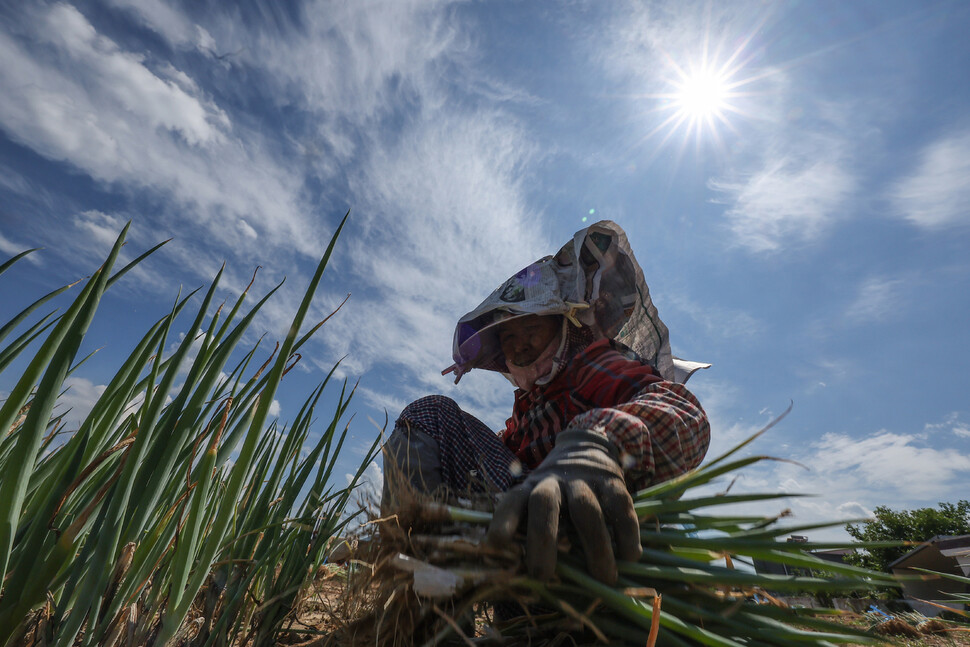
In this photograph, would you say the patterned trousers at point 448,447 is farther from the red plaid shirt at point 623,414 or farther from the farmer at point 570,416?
the red plaid shirt at point 623,414

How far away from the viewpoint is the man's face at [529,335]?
1.95m

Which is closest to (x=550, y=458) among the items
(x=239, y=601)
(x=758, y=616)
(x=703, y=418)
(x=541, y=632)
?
(x=541, y=632)

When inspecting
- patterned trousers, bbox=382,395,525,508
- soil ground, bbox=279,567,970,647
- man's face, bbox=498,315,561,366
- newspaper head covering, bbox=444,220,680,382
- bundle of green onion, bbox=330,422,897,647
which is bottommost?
soil ground, bbox=279,567,970,647

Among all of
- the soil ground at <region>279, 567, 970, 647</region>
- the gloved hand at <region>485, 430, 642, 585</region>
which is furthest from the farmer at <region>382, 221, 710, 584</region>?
the soil ground at <region>279, 567, 970, 647</region>

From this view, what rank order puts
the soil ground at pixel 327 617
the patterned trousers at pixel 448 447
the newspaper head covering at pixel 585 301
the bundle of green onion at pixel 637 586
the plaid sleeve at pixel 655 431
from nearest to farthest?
the bundle of green onion at pixel 637 586 < the soil ground at pixel 327 617 < the plaid sleeve at pixel 655 431 < the patterned trousers at pixel 448 447 < the newspaper head covering at pixel 585 301

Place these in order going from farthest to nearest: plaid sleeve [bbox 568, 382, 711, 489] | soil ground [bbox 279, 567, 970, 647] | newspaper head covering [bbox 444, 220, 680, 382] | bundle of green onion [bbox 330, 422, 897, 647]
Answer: newspaper head covering [bbox 444, 220, 680, 382] < plaid sleeve [bbox 568, 382, 711, 489] < soil ground [bbox 279, 567, 970, 647] < bundle of green onion [bbox 330, 422, 897, 647]

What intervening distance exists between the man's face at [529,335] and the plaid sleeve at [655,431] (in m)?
0.69

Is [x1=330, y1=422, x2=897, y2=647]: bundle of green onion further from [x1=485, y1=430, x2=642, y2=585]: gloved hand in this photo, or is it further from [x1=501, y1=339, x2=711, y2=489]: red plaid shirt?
[x1=501, y1=339, x2=711, y2=489]: red plaid shirt

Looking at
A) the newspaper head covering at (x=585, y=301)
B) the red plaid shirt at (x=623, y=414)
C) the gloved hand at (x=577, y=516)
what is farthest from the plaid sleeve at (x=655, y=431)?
the newspaper head covering at (x=585, y=301)

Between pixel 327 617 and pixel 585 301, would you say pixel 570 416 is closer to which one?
pixel 585 301

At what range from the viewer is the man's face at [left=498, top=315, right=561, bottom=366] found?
195 cm

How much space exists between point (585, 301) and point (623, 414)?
32.9 inches

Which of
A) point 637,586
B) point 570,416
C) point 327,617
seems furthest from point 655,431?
point 327,617

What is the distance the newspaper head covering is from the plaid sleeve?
0.58m
